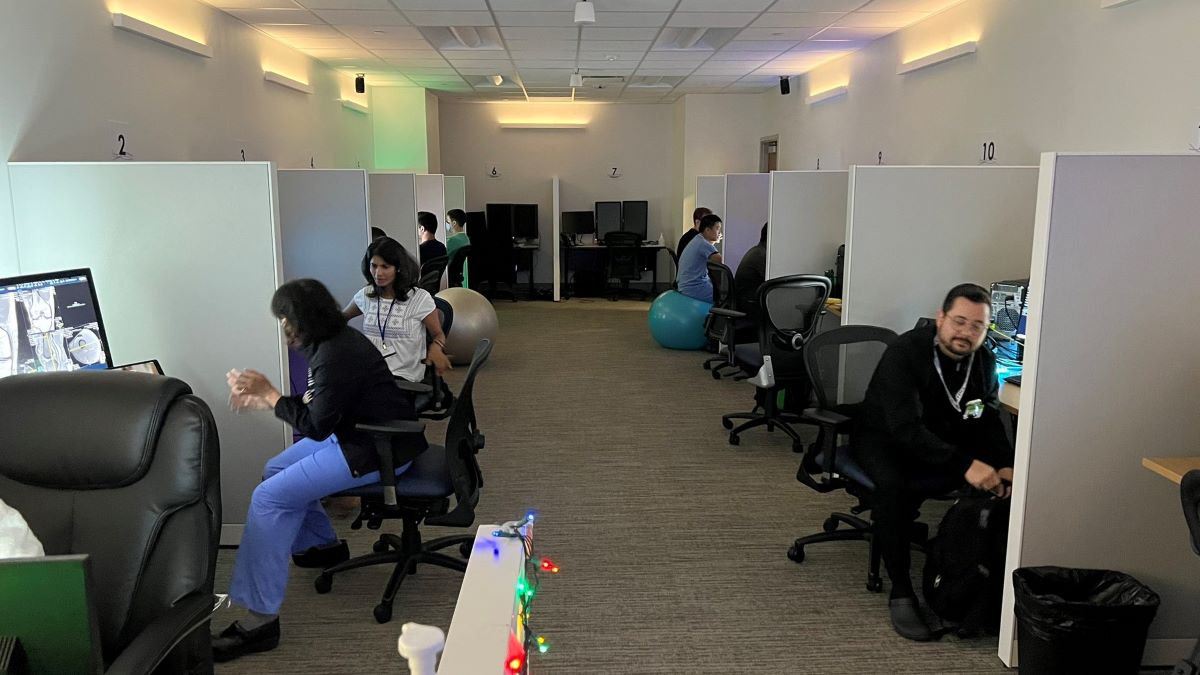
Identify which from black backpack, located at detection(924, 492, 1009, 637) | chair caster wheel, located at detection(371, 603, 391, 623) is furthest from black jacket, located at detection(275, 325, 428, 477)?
black backpack, located at detection(924, 492, 1009, 637)

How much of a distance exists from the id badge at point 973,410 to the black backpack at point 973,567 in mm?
298

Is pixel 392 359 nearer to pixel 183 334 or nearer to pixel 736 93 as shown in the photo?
pixel 183 334

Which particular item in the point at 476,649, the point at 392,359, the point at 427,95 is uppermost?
the point at 427,95

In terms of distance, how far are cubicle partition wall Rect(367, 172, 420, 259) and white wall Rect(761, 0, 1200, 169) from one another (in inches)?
149

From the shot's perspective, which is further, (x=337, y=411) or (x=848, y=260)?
(x=848, y=260)

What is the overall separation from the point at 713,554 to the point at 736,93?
877cm

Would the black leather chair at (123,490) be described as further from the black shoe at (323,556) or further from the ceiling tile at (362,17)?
the ceiling tile at (362,17)

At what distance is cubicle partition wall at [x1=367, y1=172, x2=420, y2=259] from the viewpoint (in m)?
5.96

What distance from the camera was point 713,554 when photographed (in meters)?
3.47

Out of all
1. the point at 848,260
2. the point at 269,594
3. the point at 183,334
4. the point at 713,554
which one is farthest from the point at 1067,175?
the point at 183,334

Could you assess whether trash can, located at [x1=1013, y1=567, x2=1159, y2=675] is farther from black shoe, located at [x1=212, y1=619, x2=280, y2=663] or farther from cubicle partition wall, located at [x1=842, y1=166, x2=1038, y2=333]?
black shoe, located at [x1=212, y1=619, x2=280, y2=663]

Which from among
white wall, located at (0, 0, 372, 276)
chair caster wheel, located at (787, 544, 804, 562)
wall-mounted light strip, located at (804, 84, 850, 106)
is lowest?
chair caster wheel, located at (787, 544, 804, 562)

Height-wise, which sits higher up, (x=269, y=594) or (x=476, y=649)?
(x=476, y=649)

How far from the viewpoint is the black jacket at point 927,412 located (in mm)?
2908
